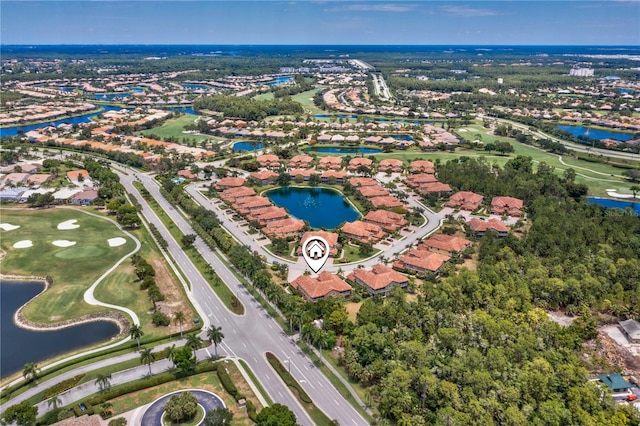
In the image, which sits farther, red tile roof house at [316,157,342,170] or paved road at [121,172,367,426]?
red tile roof house at [316,157,342,170]

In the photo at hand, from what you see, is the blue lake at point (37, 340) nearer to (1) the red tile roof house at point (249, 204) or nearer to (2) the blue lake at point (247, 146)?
(1) the red tile roof house at point (249, 204)

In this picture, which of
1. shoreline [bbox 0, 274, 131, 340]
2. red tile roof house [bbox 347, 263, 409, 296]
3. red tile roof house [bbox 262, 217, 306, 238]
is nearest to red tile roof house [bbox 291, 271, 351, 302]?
red tile roof house [bbox 347, 263, 409, 296]

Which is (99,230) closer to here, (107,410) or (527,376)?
(107,410)

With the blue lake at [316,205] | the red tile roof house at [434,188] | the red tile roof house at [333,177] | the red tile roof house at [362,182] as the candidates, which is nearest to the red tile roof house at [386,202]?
the blue lake at [316,205]

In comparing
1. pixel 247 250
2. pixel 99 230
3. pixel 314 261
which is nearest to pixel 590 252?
pixel 314 261

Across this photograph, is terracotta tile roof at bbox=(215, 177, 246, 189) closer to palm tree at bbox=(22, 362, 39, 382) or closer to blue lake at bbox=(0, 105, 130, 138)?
palm tree at bbox=(22, 362, 39, 382)

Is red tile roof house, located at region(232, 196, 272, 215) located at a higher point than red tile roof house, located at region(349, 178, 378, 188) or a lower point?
higher
